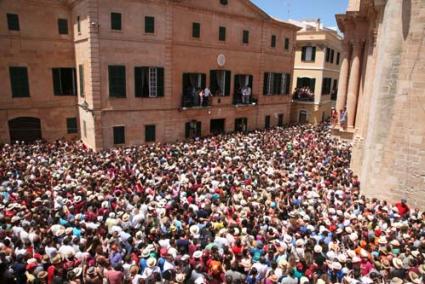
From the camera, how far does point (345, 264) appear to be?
9.16m

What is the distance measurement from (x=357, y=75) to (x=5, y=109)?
2399 cm

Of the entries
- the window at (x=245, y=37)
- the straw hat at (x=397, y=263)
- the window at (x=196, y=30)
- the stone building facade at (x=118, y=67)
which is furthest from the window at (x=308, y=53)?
the straw hat at (x=397, y=263)

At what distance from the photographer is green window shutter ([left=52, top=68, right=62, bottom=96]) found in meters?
24.5

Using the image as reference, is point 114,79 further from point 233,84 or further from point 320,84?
point 320,84

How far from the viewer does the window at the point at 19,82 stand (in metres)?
23.0

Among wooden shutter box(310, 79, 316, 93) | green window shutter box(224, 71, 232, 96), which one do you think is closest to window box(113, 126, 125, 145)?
green window shutter box(224, 71, 232, 96)

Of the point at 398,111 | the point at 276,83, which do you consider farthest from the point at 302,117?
the point at 398,111

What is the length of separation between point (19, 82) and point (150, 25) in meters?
9.79

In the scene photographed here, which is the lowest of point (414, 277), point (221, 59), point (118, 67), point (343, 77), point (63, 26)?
point (414, 277)

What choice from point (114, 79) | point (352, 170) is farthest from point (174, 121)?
point (352, 170)

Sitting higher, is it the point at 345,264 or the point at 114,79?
the point at 114,79

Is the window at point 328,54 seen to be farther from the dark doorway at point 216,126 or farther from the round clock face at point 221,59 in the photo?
the dark doorway at point 216,126

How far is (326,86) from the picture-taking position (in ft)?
127

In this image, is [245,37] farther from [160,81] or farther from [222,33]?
[160,81]
